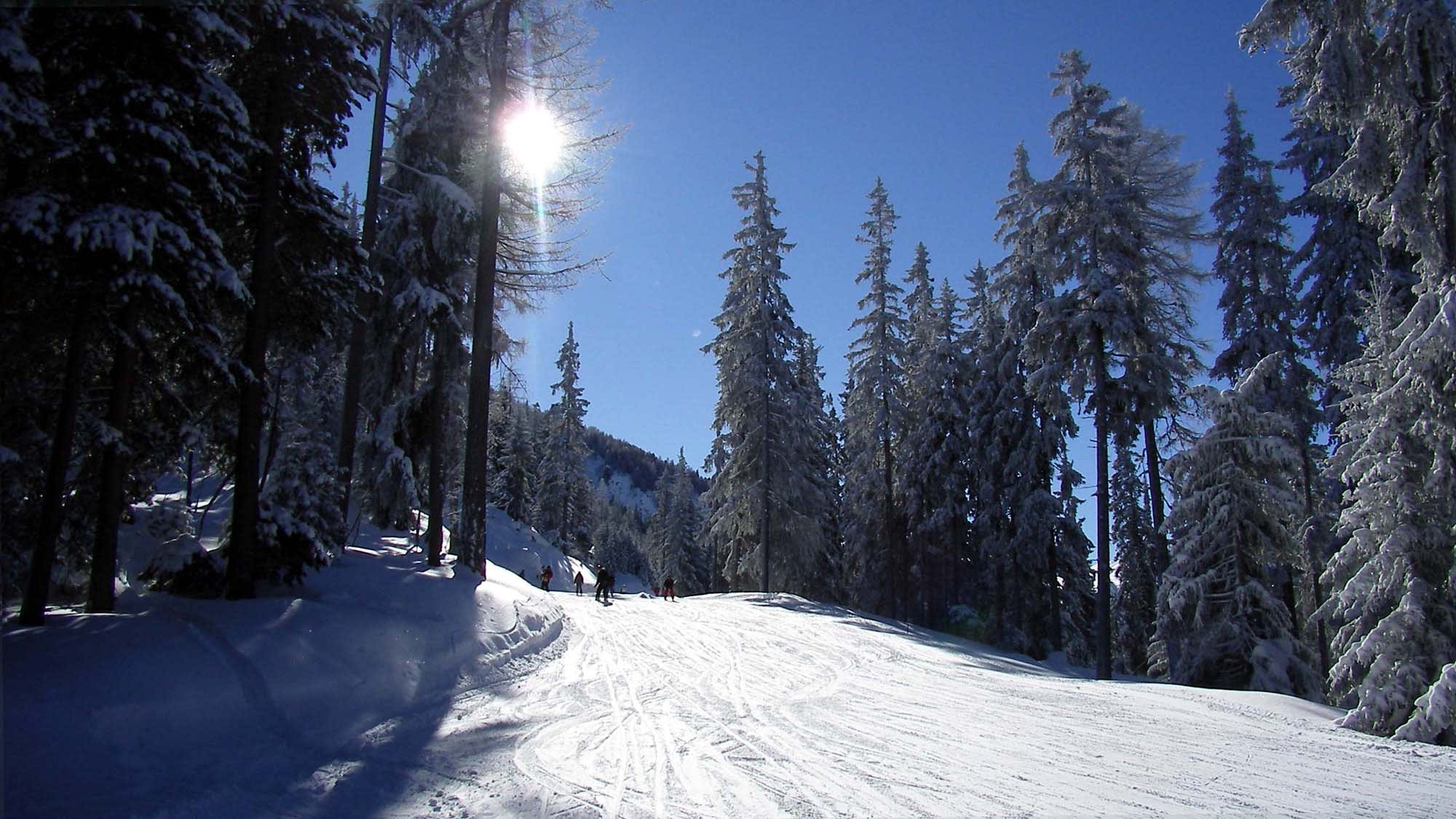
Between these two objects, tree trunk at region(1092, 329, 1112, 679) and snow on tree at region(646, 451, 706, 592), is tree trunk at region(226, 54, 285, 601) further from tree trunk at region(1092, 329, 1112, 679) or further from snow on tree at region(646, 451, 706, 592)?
snow on tree at region(646, 451, 706, 592)

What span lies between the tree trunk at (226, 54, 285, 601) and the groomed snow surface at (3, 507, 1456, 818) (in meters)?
0.79

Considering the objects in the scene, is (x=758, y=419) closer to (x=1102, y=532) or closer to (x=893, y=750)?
(x=1102, y=532)

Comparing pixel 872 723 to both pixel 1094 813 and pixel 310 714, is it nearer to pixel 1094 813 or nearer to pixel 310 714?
pixel 1094 813

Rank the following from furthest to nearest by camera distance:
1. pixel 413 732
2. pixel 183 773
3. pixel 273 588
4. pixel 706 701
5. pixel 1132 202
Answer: pixel 1132 202
pixel 273 588
pixel 706 701
pixel 413 732
pixel 183 773

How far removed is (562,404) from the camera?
191ft

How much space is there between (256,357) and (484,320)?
14.9 feet

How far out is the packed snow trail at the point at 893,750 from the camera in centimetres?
518

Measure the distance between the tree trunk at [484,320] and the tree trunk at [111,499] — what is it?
17.1ft

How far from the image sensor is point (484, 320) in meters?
14.1

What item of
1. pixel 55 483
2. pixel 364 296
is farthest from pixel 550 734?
pixel 364 296

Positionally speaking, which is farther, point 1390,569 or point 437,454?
point 437,454

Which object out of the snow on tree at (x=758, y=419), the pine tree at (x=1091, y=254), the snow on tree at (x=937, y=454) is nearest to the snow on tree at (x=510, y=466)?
the snow on tree at (x=758, y=419)

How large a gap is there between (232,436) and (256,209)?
3.35 metres

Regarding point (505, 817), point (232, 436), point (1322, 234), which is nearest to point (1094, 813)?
point (505, 817)
